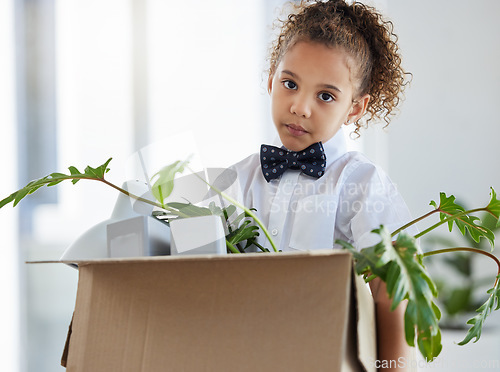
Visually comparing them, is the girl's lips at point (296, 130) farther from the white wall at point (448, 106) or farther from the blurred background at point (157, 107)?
the white wall at point (448, 106)

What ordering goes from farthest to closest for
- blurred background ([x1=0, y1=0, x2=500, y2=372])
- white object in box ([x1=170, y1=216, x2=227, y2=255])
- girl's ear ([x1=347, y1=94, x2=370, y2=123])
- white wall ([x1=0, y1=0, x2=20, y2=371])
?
blurred background ([x1=0, y1=0, x2=500, y2=372]) → white wall ([x1=0, y1=0, x2=20, y2=371]) → girl's ear ([x1=347, y1=94, x2=370, y2=123]) → white object in box ([x1=170, y1=216, x2=227, y2=255])

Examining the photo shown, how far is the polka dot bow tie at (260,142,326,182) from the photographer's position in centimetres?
101

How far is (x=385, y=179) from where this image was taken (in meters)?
1.00

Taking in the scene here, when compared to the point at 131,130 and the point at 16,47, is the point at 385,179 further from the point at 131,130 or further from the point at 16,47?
the point at 16,47

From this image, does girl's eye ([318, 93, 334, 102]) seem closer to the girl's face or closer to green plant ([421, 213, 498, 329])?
the girl's face

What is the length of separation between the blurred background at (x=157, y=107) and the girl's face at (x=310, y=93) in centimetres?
137

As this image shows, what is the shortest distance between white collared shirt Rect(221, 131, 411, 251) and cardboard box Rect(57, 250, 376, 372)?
0.30 m

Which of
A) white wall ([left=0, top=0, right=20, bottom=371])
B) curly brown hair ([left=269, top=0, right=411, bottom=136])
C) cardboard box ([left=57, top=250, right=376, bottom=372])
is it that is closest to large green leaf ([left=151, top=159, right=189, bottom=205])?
cardboard box ([left=57, top=250, right=376, bottom=372])

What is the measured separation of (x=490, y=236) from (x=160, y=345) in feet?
1.66

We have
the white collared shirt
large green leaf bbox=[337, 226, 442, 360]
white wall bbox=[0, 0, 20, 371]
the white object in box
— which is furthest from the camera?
white wall bbox=[0, 0, 20, 371]

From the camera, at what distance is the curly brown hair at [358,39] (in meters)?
1.03

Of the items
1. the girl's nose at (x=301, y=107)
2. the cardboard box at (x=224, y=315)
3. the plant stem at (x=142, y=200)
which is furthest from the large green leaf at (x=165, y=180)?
the girl's nose at (x=301, y=107)

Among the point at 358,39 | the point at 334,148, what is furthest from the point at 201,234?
the point at 358,39

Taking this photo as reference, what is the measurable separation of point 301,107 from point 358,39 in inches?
7.8
